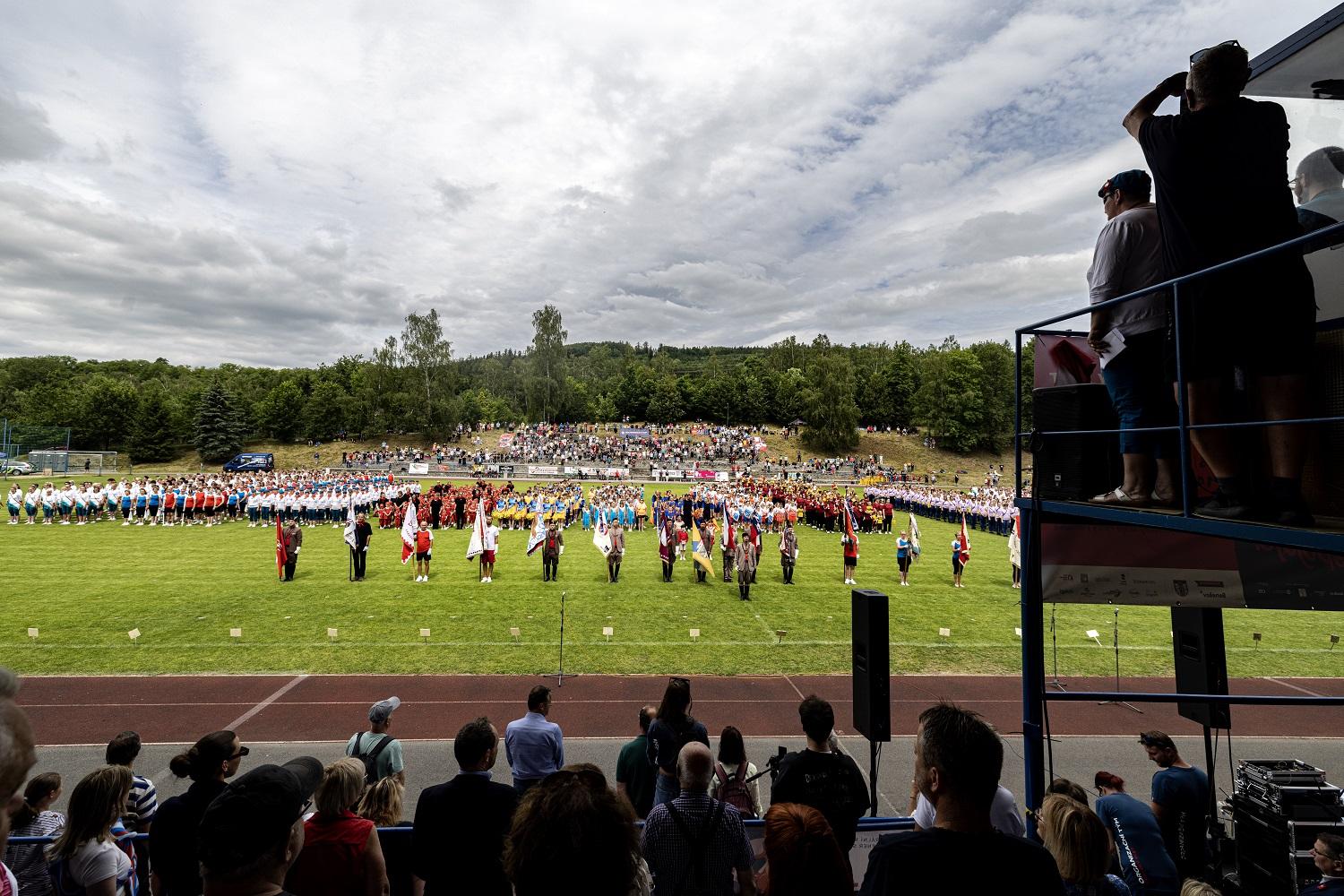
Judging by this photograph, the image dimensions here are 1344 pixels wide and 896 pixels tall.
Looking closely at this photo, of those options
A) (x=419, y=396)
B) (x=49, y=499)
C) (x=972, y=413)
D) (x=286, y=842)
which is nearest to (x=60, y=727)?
(x=286, y=842)

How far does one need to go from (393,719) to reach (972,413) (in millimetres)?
84614

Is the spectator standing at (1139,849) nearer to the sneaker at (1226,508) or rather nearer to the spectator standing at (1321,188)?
the sneaker at (1226,508)

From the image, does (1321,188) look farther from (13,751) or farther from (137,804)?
(137,804)

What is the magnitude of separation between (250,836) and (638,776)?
138 inches

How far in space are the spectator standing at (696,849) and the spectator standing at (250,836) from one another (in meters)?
1.65

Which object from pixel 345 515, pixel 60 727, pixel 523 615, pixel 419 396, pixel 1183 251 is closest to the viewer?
pixel 1183 251

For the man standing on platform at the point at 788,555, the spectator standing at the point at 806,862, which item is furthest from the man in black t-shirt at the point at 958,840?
the man standing on platform at the point at 788,555

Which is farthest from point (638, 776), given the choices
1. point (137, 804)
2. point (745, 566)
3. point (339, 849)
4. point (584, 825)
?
point (745, 566)

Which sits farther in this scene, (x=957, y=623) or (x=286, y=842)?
(x=957, y=623)

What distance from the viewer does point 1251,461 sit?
334 cm

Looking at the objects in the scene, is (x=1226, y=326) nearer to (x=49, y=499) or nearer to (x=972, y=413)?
(x=49, y=499)

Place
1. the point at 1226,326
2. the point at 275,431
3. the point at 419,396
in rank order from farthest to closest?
the point at 275,431
the point at 419,396
the point at 1226,326

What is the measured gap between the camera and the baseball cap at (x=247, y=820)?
6.76 ft

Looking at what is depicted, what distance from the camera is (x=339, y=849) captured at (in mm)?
3168
